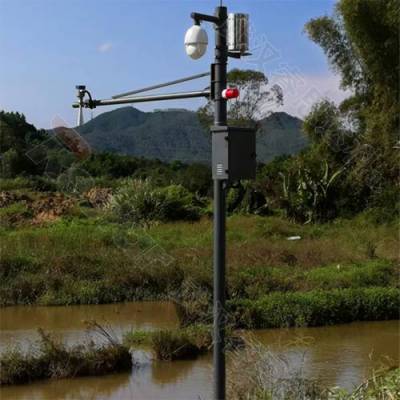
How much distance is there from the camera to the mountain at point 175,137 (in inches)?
1056

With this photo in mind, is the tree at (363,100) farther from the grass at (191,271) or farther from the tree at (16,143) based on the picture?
the tree at (16,143)

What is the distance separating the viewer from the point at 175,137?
31.5 metres

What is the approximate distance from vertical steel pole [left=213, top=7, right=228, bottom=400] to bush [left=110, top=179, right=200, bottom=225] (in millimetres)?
13896

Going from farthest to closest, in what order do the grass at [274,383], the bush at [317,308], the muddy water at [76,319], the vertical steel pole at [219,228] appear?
the bush at [317,308]
the muddy water at [76,319]
the grass at [274,383]
the vertical steel pole at [219,228]

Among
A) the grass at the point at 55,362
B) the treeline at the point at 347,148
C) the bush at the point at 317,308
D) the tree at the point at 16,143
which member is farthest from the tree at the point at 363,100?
the grass at the point at 55,362

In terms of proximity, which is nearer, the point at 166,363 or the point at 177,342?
the point at 166,363

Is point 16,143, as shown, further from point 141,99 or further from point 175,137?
point 141,99

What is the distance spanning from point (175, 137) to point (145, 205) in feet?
38.9

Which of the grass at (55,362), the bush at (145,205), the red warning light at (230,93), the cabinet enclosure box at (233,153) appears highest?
the red warning light at (230,93)

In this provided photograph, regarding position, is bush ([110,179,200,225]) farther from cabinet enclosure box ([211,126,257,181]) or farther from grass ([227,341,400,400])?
cabinet enclosure box ([211,126,257,181])

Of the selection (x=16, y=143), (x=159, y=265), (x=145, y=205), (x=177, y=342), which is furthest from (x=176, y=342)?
(x=16, y=143)

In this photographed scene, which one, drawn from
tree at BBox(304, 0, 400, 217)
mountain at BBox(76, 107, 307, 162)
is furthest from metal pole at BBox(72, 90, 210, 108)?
mountain at BBox(76, 107, 307, 162)

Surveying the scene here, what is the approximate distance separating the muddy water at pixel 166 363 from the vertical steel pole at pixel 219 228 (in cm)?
97

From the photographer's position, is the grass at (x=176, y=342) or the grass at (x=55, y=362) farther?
the grass at (x=176, y=342)
